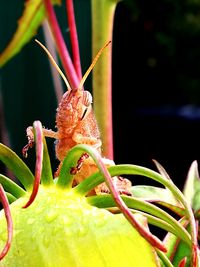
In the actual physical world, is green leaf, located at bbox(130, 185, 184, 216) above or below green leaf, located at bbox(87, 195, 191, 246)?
above

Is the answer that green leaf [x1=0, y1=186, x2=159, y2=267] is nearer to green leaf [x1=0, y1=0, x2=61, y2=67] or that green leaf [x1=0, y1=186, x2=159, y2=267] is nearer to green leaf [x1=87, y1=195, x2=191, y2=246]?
green leaf [x1=87, y1=195, x2=191, y2=246]

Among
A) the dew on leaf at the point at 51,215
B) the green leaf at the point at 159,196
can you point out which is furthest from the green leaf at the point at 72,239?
the green leaf at the point at 159,196

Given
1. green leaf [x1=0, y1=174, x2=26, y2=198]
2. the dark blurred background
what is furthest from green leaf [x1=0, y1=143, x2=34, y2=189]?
the dark blurred background

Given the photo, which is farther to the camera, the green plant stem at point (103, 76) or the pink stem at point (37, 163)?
the green plant stem at point (103, 76)

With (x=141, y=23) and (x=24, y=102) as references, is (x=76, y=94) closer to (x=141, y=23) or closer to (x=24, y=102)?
(x=24, y=102)

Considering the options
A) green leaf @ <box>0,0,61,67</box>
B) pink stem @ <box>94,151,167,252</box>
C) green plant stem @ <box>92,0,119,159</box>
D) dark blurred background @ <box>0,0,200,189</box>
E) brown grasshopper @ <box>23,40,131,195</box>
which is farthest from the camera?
dark blurred background @ <box>0,0,200,189</box>

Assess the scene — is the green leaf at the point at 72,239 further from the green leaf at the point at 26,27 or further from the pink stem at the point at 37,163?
the green leaf at the point at 26,27
